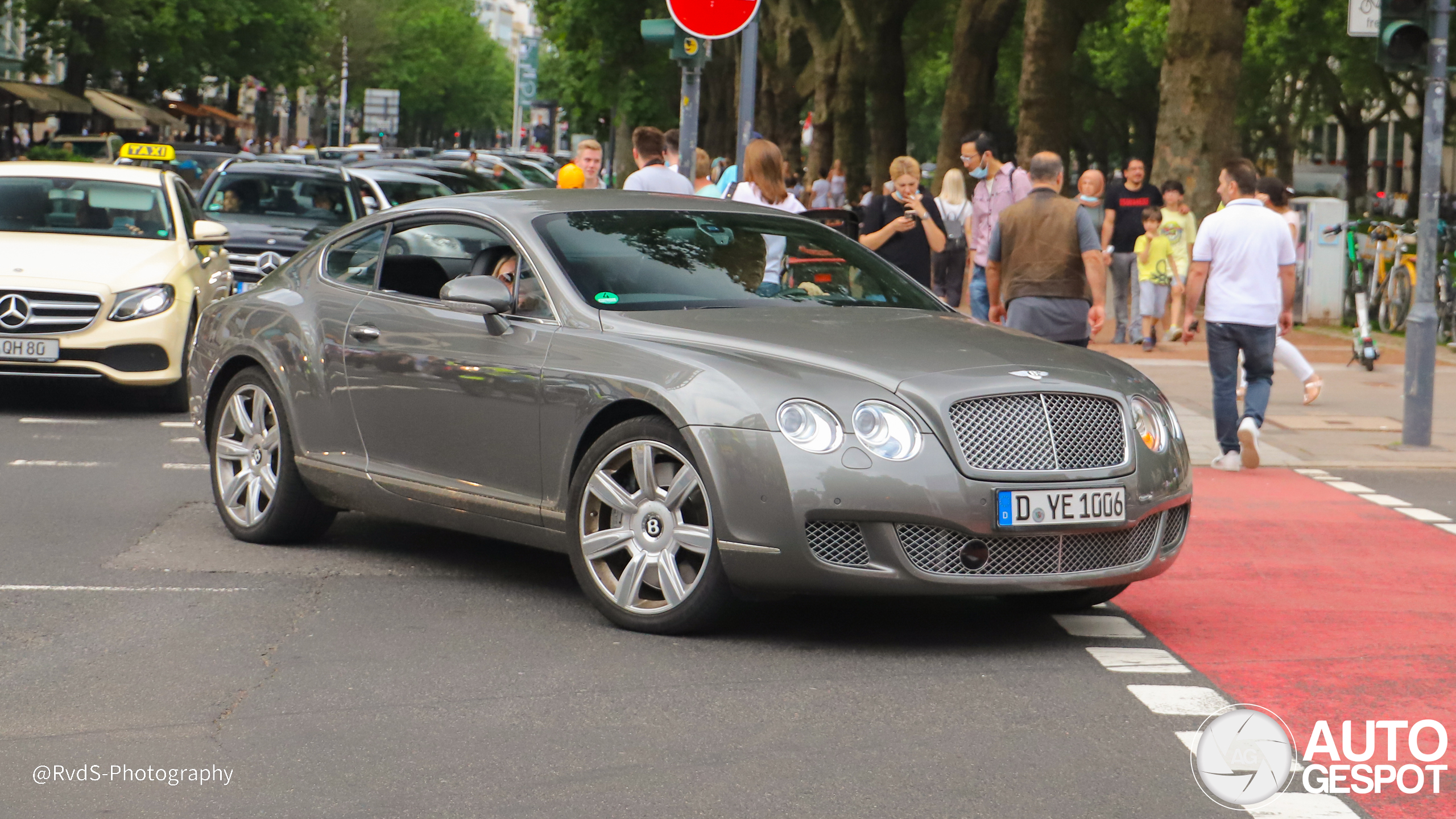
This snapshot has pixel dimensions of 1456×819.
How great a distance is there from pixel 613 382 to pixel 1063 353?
4.86 ft

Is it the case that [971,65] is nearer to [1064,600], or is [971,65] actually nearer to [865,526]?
[1064,600]

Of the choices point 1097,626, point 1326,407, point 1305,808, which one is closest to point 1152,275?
point 1326,407

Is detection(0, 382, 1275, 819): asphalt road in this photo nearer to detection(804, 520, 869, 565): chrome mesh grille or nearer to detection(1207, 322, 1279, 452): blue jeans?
detection(804, 520, 869, 565): chrome mesh grille

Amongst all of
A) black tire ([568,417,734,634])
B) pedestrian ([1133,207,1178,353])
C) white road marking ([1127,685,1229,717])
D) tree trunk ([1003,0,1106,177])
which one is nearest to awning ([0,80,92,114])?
tree trunk ([1003,0,1106,177])

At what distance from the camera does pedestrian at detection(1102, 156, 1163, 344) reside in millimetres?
19344

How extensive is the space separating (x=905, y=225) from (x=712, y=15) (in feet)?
6.34

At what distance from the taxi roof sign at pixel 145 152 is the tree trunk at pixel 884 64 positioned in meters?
14.0

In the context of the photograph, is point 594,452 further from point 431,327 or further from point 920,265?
point 920,265

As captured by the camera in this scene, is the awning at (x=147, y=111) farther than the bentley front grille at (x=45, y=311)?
Yes

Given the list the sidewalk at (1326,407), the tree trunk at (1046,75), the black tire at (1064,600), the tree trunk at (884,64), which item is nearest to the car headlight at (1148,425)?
the black tire at (1064,600)

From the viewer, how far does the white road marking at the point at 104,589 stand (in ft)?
23.5

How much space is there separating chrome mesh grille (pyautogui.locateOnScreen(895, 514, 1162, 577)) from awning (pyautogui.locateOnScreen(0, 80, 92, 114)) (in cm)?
5070

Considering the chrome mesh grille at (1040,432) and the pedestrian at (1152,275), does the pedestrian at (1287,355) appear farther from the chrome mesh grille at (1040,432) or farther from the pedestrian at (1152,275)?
the chrome mesh grille at (1040,432)

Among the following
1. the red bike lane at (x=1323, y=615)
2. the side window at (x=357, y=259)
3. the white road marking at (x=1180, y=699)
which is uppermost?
the side window at (x=357, y=259)
